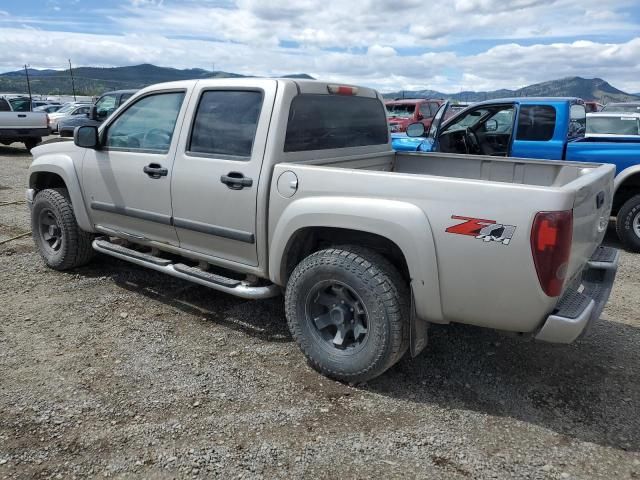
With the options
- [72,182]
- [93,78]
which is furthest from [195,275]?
[93,78]

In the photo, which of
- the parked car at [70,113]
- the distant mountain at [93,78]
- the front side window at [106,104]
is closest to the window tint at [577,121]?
the front side window at [106,104]

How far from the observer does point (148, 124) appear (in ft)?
13.7

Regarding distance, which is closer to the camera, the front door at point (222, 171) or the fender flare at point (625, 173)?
the front door at point (222, 171)

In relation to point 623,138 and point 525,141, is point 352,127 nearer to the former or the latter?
point 525,141

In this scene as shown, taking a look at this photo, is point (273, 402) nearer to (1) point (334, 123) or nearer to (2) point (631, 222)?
(1) point (334, 123)

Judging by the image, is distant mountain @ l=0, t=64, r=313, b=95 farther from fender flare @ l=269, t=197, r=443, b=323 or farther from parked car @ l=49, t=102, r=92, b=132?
fender flare @ l=269, t=197, r=443, b=323

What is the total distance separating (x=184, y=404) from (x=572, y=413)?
7.32 feet

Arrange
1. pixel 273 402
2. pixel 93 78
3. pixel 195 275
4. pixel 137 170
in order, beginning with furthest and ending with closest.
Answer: pixel 93 78 < pixel 137 170 < pixel 195 275 < pixel 273 402

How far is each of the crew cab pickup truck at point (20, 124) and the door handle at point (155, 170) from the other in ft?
45.4

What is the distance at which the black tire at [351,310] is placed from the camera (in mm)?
2971

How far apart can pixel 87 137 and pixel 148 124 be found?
1.88ft

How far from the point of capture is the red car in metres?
14.8

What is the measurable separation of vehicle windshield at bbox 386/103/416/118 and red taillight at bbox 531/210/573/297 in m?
13.3

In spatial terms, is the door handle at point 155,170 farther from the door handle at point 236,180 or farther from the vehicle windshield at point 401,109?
the vehicle windshield at point 401,109
